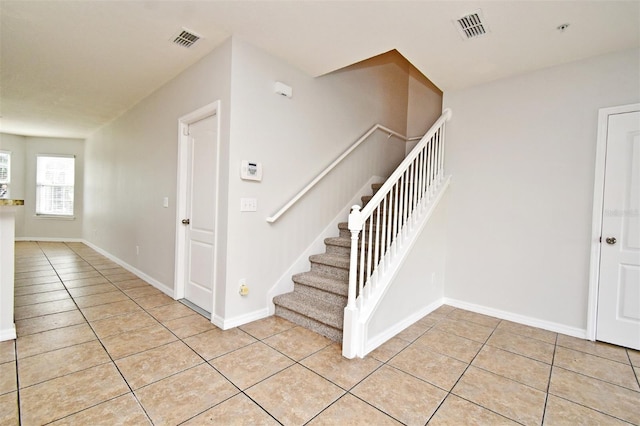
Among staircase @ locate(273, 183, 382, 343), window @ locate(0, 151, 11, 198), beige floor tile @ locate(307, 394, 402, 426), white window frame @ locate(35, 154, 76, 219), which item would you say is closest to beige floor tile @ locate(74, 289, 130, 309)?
staircase @ locate(273, 183, 382, 343)

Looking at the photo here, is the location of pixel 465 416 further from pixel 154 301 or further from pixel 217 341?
pixel 154 301

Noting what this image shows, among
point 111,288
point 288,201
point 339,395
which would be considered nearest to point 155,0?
point 288,201

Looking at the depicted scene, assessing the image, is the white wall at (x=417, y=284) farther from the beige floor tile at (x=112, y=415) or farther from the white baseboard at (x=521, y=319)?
the beige floor tile at (x=112, y=415)

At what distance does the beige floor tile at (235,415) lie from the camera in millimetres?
1464

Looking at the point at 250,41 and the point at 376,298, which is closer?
the point at 376,298

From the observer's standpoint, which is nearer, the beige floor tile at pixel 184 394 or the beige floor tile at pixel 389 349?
the beige floor tile at pixel 184 394

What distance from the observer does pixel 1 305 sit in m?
2.19

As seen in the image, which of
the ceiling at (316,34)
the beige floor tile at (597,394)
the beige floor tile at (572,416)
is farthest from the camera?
the ceiling at (316,34)

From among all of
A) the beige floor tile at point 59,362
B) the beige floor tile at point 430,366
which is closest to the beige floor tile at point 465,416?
the beige floor tile at point 430,366

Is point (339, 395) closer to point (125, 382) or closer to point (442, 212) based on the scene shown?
point (125, 382)

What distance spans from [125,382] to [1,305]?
1309mm

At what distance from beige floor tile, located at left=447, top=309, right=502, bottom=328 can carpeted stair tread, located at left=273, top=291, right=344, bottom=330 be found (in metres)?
1.33

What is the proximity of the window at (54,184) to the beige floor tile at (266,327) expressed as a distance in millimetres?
7319

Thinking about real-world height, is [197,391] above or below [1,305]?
below
